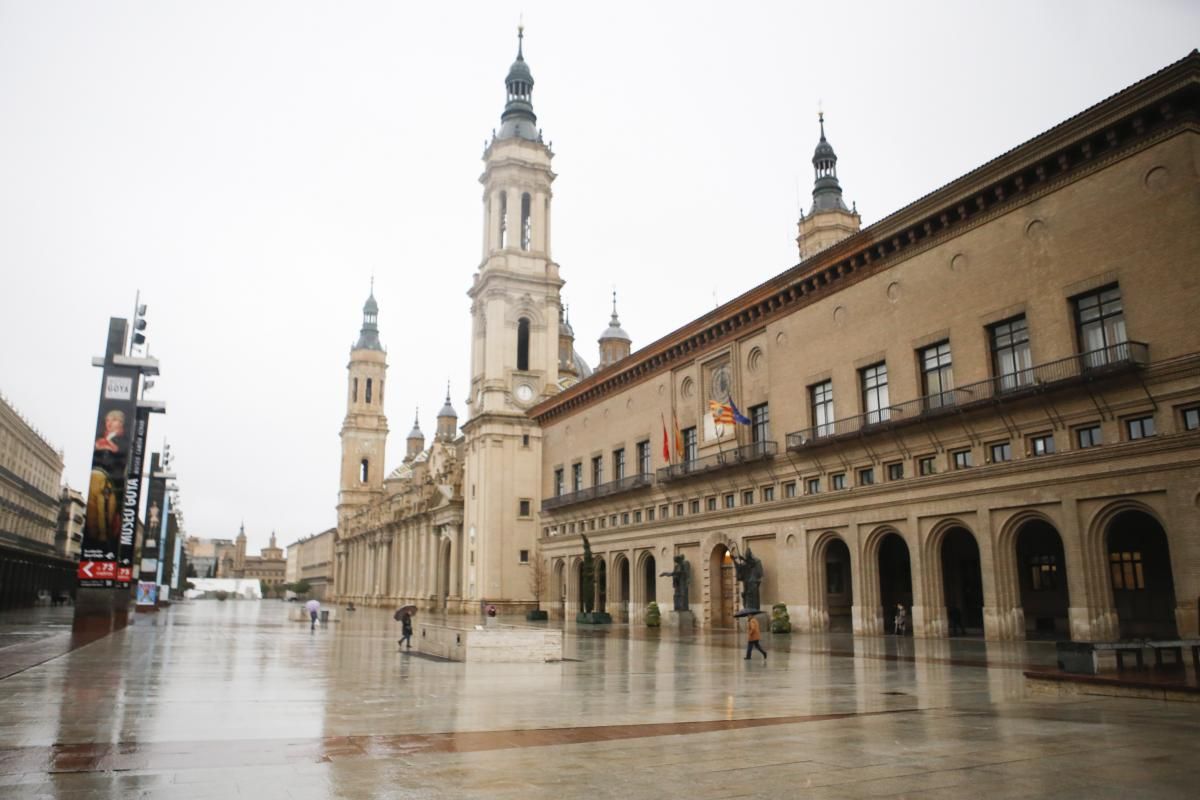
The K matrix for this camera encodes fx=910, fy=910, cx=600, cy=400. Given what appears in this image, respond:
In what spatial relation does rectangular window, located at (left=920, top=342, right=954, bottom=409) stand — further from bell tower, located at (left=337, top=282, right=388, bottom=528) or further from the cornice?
bell tower, located at (left=337, top=282, right=388, bottom=528)

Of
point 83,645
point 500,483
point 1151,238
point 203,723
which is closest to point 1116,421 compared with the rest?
point 1151,238

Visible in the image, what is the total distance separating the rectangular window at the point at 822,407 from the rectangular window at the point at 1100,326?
11.1 metres

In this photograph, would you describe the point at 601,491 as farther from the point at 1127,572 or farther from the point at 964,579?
the point at 1127,572

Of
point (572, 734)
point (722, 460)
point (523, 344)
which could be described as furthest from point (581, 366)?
point (572, 734)

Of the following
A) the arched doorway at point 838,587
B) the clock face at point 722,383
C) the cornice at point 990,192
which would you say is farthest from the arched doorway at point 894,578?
the cornice at point 990,192

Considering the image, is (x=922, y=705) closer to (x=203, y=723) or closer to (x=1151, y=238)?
(x=203, y=723)

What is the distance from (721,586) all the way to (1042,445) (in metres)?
19.9

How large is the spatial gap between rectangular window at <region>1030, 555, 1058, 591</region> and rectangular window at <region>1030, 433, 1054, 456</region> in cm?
822

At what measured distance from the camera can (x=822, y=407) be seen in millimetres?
38156

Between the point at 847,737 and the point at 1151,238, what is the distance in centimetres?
2172

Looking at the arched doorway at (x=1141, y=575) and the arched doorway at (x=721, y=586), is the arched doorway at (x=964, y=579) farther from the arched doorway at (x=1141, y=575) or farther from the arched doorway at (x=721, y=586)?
the arched doorway at (x=721, y=586)

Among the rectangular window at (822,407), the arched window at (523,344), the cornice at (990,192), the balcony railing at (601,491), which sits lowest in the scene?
the balcony railing at (601,491)

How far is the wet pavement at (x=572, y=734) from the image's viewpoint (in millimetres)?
7648

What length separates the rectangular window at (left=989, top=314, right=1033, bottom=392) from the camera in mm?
28984
